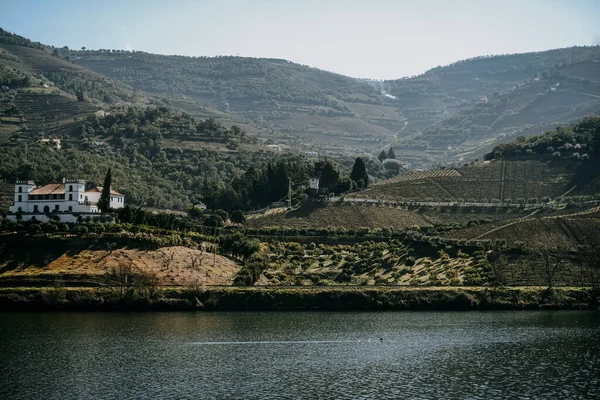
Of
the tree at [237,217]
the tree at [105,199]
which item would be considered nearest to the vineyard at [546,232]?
the tree at [237,217]

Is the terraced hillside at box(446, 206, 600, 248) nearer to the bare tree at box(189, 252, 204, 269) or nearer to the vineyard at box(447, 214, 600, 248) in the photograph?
the vineyard at box(447, 214, 600, 248)

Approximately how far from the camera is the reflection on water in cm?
4878

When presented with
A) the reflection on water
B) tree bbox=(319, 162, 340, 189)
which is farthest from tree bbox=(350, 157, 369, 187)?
the reflection on water

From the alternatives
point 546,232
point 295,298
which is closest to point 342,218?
point 546,232

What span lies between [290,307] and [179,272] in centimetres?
1454

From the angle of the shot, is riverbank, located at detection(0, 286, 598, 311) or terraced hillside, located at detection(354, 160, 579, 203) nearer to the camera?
riverbank, located at detection(0, 286, 598, 311)

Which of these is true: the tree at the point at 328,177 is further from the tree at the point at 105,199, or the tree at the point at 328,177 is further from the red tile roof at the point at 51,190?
the red tile roof at the point at 51,190

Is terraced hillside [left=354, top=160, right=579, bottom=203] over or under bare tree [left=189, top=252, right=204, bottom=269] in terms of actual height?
over

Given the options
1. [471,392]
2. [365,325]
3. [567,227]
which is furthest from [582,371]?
[567,227]

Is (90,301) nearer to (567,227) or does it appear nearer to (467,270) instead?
(467,270)

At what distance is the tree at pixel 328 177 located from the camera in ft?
453

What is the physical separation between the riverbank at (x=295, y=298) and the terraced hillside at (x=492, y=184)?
171 feet

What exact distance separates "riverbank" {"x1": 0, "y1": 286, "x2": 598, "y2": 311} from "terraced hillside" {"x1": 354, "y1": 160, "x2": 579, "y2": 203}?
5218 centimetres

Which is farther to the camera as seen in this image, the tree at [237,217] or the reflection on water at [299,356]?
the tree at [237,217]
